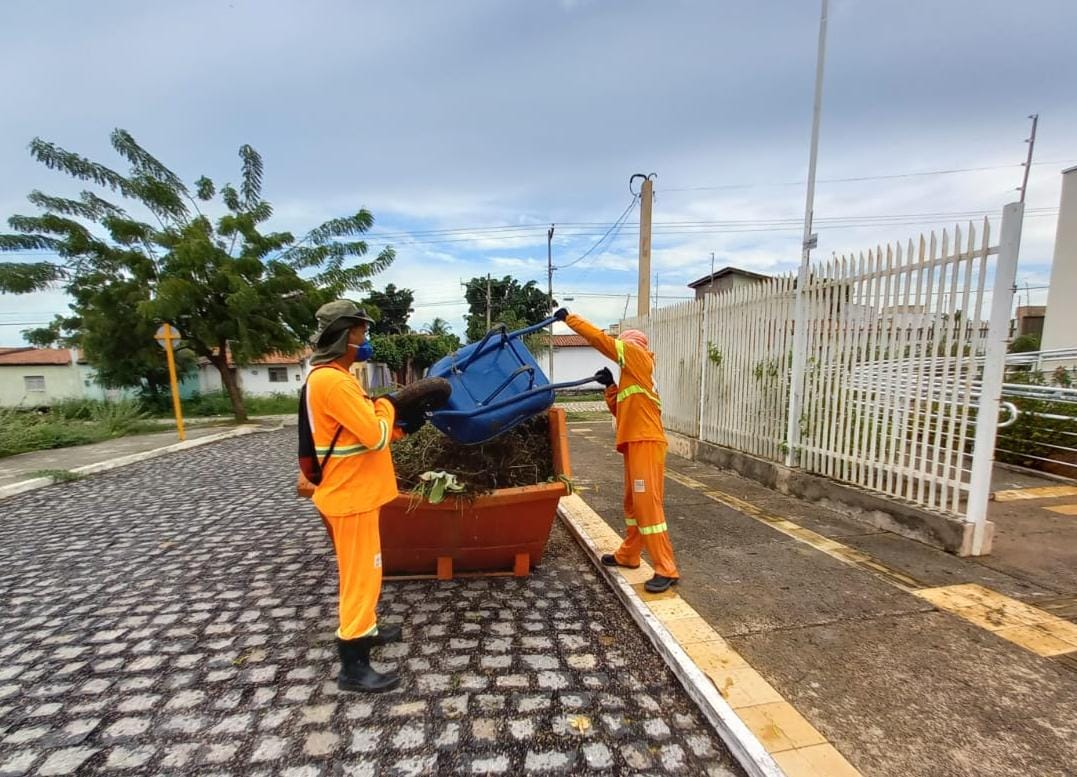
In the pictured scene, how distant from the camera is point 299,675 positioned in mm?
2285

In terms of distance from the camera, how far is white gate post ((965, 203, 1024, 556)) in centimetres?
319

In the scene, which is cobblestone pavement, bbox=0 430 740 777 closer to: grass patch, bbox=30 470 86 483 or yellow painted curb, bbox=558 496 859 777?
yellow painted curb, bbox=558 496 859 777

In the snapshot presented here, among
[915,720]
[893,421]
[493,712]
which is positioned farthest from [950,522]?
[493,712]

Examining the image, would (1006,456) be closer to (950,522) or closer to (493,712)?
(950,522)

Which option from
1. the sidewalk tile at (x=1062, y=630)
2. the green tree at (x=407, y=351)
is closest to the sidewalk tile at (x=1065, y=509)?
the sidewalk tile at (x=1062, y=630)

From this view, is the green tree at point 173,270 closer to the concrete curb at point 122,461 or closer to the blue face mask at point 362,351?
the concrete curb at point 122,461

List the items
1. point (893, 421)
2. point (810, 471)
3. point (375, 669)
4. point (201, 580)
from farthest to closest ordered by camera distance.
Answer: point (810, 471) < point (893, 421) < point (201, 580) < point (375, 669)

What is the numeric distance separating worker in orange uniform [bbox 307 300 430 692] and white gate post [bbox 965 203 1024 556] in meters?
3.73

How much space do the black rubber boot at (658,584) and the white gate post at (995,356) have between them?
2186 millimetres

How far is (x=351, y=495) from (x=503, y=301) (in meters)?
34.0

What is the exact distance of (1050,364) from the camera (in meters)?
9.13

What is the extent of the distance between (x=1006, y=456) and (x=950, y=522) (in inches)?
153

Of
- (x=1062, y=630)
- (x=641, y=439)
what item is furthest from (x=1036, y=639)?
(x=641, y=439)

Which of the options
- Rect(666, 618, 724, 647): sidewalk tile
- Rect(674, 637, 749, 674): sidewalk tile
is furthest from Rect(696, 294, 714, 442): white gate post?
Rect(674, 637, 749, 674): sidewalk tile
